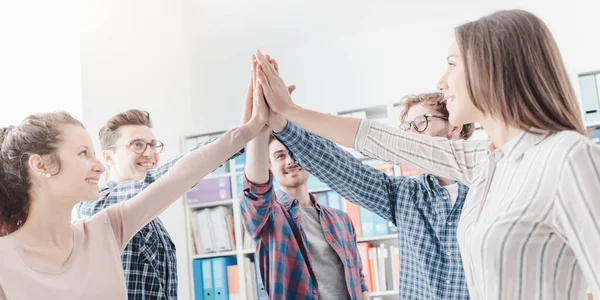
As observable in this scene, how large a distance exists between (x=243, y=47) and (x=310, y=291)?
11.1 feet

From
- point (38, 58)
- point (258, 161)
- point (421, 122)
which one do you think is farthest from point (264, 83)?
point (38, 58)

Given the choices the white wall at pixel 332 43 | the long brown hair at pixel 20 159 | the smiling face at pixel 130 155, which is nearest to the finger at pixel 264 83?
the long brown hair at pixel 20 159

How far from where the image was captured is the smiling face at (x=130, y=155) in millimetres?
2566

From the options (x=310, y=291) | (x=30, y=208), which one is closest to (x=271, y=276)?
(x=310, y=291)

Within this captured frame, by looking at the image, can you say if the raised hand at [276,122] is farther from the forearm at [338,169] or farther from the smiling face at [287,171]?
the smiling face at [287,171]

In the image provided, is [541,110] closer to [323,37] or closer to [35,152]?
[35,152]

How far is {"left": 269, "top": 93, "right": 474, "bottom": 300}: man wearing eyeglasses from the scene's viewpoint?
1.95m

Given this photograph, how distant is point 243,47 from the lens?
5.27 meters

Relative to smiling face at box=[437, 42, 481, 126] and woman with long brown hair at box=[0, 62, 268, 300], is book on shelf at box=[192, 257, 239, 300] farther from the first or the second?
smiling face at box=[437, 42, 481, 126]

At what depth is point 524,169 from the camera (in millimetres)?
1183

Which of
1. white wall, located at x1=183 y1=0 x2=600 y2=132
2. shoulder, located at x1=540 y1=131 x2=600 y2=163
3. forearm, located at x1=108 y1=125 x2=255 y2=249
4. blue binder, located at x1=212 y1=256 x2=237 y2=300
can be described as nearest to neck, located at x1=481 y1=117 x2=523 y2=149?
shoulder, located at x1=540 y1=131 x2=600 y2=163

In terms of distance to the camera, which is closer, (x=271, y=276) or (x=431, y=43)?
(x=271, y=276)

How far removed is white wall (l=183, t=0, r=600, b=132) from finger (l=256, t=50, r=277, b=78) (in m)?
2.54

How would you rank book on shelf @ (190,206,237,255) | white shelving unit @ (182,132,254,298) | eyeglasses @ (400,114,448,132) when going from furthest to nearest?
book on shelf @ (190,206,237,255) < white shelving unit @ (182,132,254,298) < eyeglasses @ (400,114,448,132)
